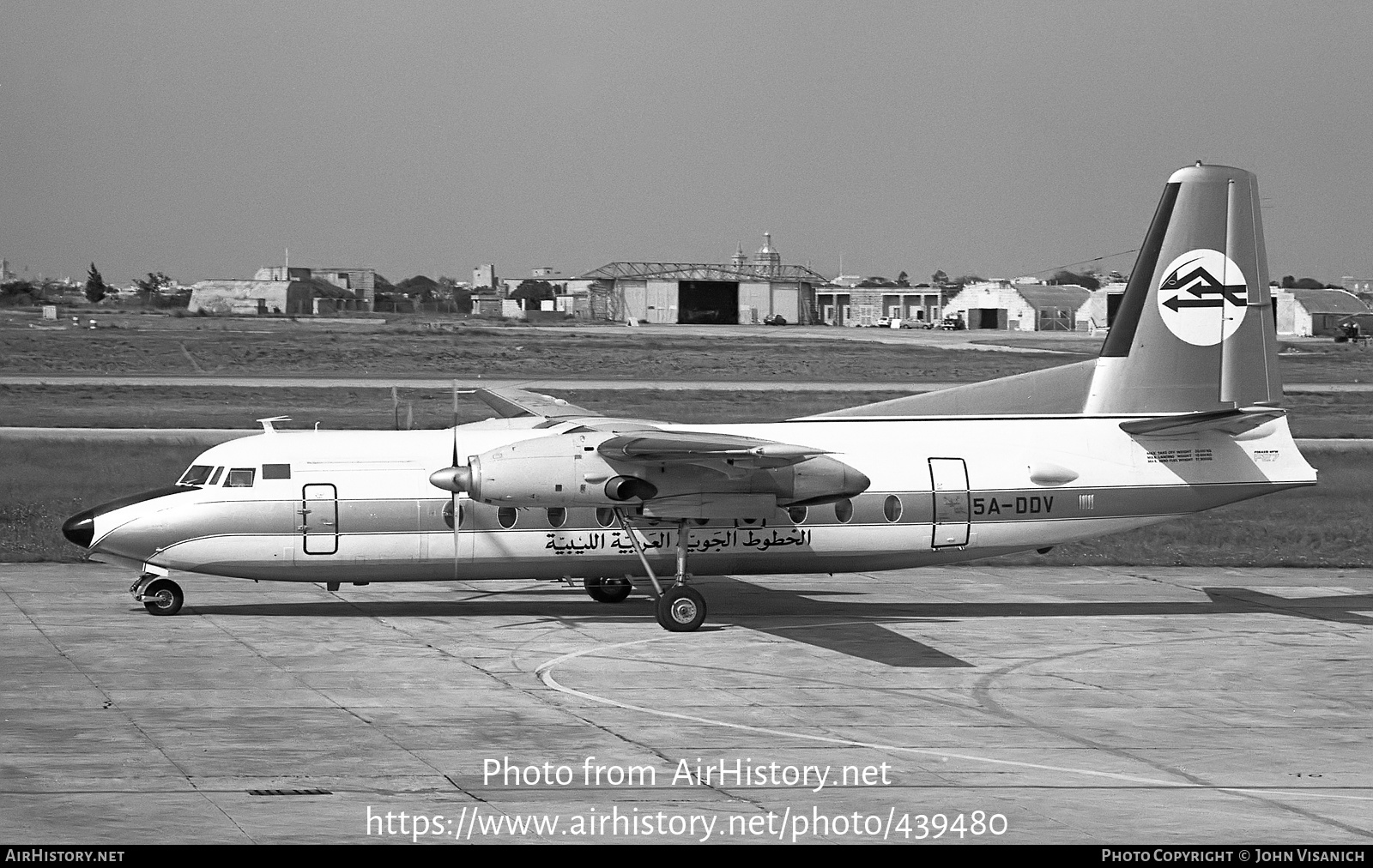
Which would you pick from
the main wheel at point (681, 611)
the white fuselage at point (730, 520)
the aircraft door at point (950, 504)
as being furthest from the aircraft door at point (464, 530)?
the aircraft door at point (950, 504)

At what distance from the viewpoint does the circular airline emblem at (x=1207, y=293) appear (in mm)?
21953

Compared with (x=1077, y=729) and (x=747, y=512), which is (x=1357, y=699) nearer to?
(x=1077, y=729)

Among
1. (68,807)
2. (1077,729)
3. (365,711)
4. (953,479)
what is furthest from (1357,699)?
(68,807)

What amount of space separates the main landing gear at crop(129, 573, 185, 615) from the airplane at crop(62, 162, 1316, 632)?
0.03 meters

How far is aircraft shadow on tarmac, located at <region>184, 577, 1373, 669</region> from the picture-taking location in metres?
20.8

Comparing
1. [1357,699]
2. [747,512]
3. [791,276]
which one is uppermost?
[791,276]

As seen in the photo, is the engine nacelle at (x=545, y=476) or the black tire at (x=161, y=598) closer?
the engine nacelle at (x=545, y=476)

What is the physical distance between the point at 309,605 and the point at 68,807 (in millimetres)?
10523

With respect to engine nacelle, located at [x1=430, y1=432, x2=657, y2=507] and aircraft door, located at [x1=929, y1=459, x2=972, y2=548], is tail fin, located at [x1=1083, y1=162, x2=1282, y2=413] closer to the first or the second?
aircraft door, located at [x1=929, y1=459, x2=972, y2=548]

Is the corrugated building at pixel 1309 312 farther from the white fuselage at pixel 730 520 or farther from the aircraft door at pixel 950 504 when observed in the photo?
the aircraft door at pixel 950 504

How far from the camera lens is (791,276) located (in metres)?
158

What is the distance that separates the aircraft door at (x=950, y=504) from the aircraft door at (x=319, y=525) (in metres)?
8.80

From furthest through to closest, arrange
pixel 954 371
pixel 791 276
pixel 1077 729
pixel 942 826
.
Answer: pixel 791 276 → pixel 954 371 → pixel 1077 729 → pixel 942 826

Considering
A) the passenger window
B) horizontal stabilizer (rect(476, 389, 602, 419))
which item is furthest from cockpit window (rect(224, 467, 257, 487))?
the passenger window
